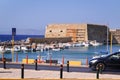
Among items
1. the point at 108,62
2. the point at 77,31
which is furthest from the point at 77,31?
the point at 108,62

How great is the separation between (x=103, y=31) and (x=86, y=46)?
84.4 ft

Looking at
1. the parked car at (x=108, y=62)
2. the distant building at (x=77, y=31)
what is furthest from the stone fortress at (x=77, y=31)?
the parked car at (x=108, y=62)

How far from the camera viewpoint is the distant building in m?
173

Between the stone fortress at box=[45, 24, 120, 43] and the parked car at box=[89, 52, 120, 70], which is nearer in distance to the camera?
the parked car at box=[89, 52, 120, 70]

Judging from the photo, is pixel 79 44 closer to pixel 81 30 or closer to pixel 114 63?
pixel 81 30

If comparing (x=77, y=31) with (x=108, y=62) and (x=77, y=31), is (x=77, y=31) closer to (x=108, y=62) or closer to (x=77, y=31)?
(x=77, y=31)

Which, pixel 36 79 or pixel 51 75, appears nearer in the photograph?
pixel 36 79

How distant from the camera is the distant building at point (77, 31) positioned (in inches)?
6821

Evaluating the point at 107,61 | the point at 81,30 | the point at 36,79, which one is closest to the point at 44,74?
the point at 36,79

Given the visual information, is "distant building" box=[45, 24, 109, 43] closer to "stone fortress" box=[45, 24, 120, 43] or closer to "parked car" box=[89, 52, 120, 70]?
"stone fortress" box=[45, 24, 120, 43]

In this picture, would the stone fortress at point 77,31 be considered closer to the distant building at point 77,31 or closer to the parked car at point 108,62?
the distant building at point 77,31

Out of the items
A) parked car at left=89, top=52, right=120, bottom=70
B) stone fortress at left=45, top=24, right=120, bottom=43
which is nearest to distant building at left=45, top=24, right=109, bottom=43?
stone fortress at left=45, top=24, right=120, bottom=43

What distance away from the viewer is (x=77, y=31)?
17400 centimetres

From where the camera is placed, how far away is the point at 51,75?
25828 millimetres
